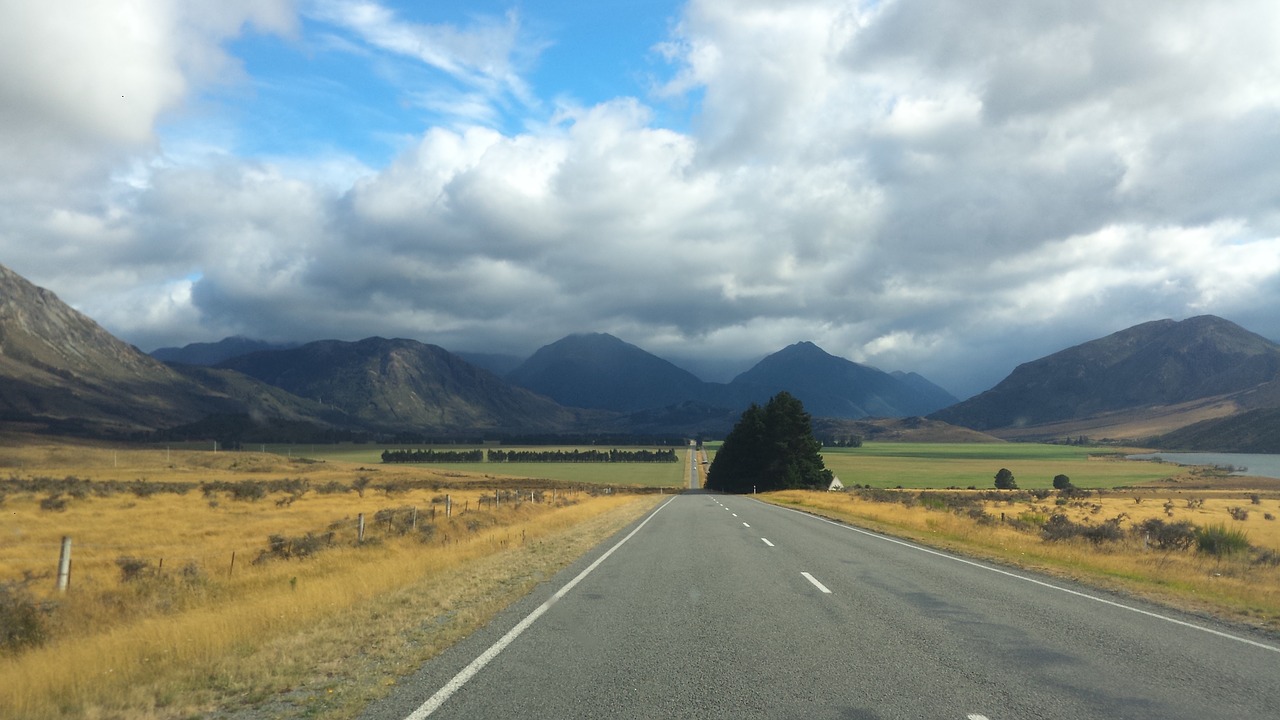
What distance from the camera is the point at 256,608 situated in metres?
12.0

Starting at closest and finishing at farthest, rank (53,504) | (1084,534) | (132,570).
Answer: (132,570) < (1084,534) < (53,504)

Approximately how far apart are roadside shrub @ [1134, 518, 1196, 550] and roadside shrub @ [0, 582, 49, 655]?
30.6 m

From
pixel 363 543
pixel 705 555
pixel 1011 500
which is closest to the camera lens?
pixel 705 555

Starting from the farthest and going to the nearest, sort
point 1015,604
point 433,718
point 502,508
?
point 502,508 → point 1015,604 → point 433,718

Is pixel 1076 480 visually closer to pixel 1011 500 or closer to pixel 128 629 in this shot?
pixel 1011 500

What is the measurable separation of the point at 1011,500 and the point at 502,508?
170 feet

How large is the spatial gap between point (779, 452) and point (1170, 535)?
6102 cm

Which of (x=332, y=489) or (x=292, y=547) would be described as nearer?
(x=292, y=547)

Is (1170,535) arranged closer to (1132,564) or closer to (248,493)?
(1132,564)

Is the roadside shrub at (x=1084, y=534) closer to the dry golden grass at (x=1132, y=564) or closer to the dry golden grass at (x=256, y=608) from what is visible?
the dry golden grass at (x=1132, y=564)

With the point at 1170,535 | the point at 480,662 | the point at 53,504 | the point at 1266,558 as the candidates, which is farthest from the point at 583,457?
the point at 480,662

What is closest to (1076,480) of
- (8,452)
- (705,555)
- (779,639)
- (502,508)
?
(502,508)

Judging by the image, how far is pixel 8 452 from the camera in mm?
126000

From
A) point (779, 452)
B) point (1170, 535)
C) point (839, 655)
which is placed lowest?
point (1170, 535)
